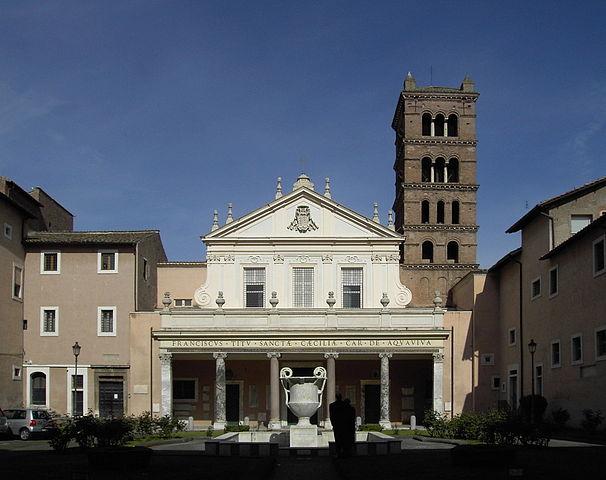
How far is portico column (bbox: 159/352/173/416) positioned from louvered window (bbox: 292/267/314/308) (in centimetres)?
783

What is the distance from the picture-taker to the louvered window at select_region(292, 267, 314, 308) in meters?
51.4

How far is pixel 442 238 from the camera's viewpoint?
68.7m

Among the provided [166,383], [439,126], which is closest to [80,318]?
[166,383]

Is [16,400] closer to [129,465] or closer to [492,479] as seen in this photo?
[129,465]

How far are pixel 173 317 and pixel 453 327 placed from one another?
14806 millimetres

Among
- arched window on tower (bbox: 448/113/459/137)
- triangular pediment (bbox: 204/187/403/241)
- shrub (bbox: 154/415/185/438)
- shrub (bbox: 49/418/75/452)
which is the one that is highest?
arched window on tower (bbox: 448/113/459/137)

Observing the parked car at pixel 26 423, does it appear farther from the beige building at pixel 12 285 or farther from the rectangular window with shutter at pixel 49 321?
the rectangular window with shutter at pixel 49 321

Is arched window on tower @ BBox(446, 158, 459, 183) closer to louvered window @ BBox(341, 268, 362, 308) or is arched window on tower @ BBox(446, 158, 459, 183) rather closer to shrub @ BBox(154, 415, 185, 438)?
louvered window @ BBox(341, 268, 362, 308)

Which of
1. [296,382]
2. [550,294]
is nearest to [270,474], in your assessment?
[296,382]

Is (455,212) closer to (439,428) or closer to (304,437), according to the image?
(439,428)

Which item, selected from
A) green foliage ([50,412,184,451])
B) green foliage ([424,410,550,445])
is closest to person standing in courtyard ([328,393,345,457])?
green foliage ([424,410,550,445])

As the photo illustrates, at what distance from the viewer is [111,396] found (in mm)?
48656

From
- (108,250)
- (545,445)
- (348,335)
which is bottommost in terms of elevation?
(545,445)

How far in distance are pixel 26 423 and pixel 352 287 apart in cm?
1971
